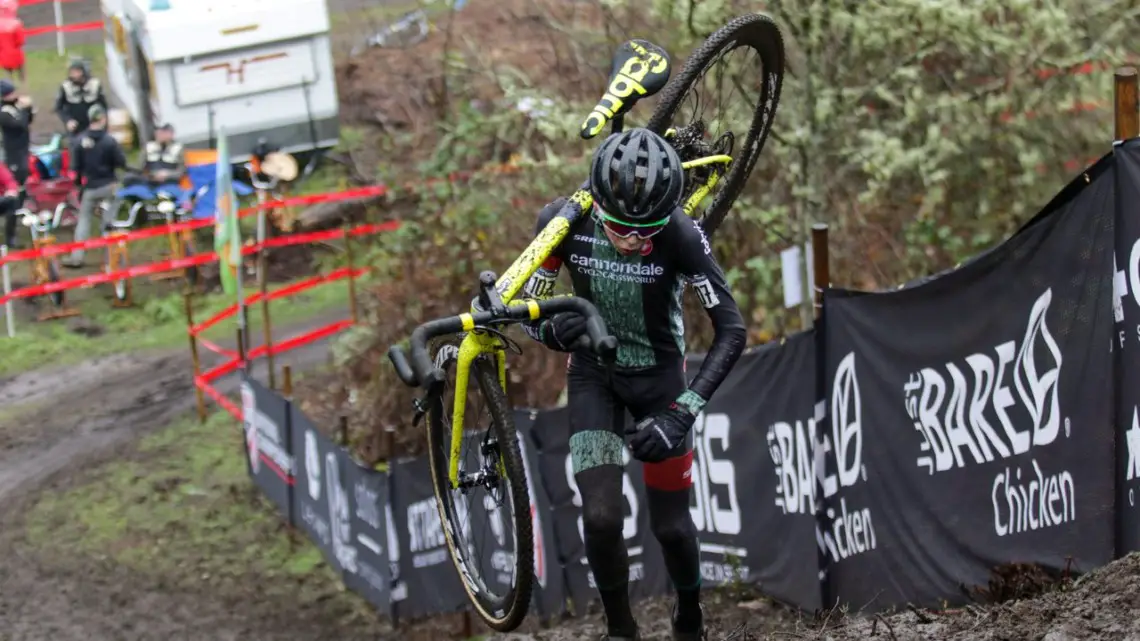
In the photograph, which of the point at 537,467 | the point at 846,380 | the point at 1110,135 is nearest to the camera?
the point at 846,380

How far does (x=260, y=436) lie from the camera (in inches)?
542

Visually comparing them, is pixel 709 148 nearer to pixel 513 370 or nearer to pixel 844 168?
pixel 844 168

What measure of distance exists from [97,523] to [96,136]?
6756 mm

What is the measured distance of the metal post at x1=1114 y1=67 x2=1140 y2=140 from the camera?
6828 millimetres

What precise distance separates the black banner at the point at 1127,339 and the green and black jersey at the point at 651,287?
5.87 feet

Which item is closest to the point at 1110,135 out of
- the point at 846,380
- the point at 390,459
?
the point at 846,380

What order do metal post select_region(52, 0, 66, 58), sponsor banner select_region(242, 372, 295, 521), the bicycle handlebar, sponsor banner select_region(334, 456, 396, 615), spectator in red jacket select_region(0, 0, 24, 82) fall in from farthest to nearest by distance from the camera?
metal post select_region(52, 0, 66, 58) < spectator in red jacket select_region(0, 0, 24, 82) < sponsor banner select_region(242, 372, 295, 521) < sponsor banner select_region(334, 456, 396, 615) < the bicycle handlebar

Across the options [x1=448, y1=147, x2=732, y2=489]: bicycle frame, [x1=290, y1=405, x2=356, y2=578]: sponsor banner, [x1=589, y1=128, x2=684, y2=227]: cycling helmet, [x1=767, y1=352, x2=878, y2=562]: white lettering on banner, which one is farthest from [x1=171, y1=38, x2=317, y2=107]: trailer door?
[x1=589, y1=128, x2=684, y2=227]: cycling helmet

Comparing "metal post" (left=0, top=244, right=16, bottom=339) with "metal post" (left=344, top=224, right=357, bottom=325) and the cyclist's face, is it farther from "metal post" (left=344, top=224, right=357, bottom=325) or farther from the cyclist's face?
the cyclist's face

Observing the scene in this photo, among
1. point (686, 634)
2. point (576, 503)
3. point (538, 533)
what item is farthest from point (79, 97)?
point (686, 634)

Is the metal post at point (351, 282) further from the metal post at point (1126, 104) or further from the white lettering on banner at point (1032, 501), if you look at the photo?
the metal post at point (1126, 104)

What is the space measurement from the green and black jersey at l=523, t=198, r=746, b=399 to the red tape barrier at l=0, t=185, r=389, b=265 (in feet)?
35.4

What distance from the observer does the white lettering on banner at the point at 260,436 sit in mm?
13172

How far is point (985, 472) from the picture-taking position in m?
7.56
